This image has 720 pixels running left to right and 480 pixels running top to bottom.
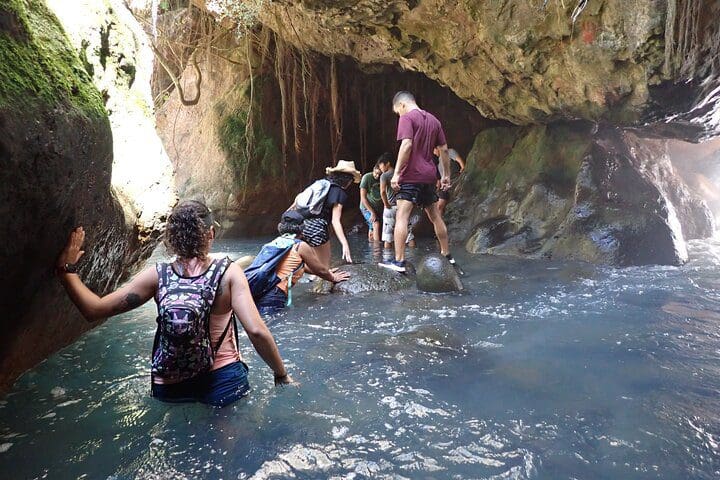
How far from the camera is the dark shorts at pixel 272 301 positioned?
186 inches

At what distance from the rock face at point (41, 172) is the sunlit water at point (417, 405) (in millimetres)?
517

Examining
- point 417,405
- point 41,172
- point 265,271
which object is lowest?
point 417,405

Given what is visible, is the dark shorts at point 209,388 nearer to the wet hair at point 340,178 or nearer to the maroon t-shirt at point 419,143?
the wet hair at point 340,178

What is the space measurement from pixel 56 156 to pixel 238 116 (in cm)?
918

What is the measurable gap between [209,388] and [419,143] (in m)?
3.86

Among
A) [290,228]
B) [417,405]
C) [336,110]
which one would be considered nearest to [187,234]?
[417,405]

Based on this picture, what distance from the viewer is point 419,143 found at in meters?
5.55

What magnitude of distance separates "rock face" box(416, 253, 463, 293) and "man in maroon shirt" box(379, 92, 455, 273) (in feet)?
1.50

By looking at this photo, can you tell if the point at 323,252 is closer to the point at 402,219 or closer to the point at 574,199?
the point at 402,219

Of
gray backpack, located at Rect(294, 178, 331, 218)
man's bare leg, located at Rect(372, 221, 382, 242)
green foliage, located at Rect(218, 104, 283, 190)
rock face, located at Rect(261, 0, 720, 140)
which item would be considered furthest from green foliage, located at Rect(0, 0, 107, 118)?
green foliage, located at Rect(218, 104, 283, 190)

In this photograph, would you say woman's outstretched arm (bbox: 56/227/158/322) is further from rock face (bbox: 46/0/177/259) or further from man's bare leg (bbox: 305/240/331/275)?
man's bare leg (bbox: 305/240/331/275)

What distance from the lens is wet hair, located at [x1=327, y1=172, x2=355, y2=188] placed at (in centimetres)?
543

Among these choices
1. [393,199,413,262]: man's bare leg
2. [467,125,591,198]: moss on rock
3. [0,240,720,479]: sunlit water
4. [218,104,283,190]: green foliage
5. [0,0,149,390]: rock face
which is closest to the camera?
[0,0,149,390]: rock face

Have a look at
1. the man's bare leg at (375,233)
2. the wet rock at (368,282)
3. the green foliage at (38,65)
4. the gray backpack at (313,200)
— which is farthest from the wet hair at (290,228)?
the man's bare leg at (375,233)
